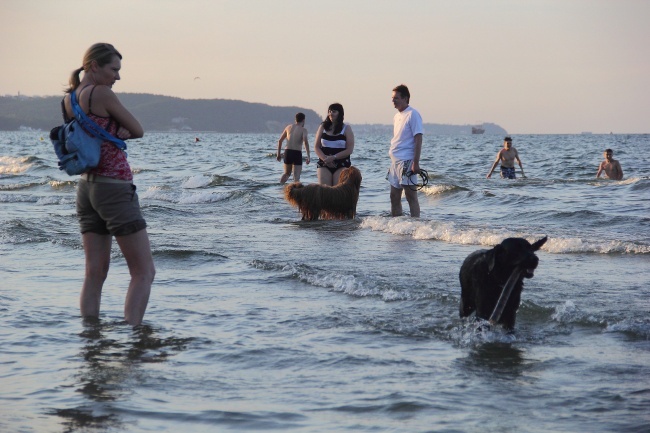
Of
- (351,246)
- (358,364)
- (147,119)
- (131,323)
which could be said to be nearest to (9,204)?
(351,246)

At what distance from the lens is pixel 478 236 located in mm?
9305

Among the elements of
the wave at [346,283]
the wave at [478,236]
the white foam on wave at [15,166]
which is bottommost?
the white foam on wave at [15,166]

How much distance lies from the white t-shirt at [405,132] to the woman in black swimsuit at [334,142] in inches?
29.3

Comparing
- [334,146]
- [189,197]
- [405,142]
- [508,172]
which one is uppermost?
[405,142]

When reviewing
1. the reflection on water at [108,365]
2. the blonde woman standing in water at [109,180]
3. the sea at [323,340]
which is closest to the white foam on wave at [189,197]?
the sea at [323,340]

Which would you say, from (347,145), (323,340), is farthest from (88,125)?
(347,145)

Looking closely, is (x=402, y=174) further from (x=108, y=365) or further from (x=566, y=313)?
(x=108, y=365)

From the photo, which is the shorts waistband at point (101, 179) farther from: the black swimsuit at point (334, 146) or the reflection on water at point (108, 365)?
the black swimsuit at point (334, 146)

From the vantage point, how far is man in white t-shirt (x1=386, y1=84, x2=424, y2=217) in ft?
32.7

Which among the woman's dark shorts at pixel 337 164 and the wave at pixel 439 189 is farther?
the wave at pixel 439 189

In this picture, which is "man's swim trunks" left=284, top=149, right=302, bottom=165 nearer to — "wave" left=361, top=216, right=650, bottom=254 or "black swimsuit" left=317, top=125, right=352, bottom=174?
"black swimsuit" left=317, top=125, right=352, bottom=174

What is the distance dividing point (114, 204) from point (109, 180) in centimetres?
14

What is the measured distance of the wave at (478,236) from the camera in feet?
27.7

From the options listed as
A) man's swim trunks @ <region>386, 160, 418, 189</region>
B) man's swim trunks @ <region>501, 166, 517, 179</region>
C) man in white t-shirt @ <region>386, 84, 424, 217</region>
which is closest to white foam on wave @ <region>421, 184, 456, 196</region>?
man's swim trunks @ <region>501, 166, 517, 179</region>
